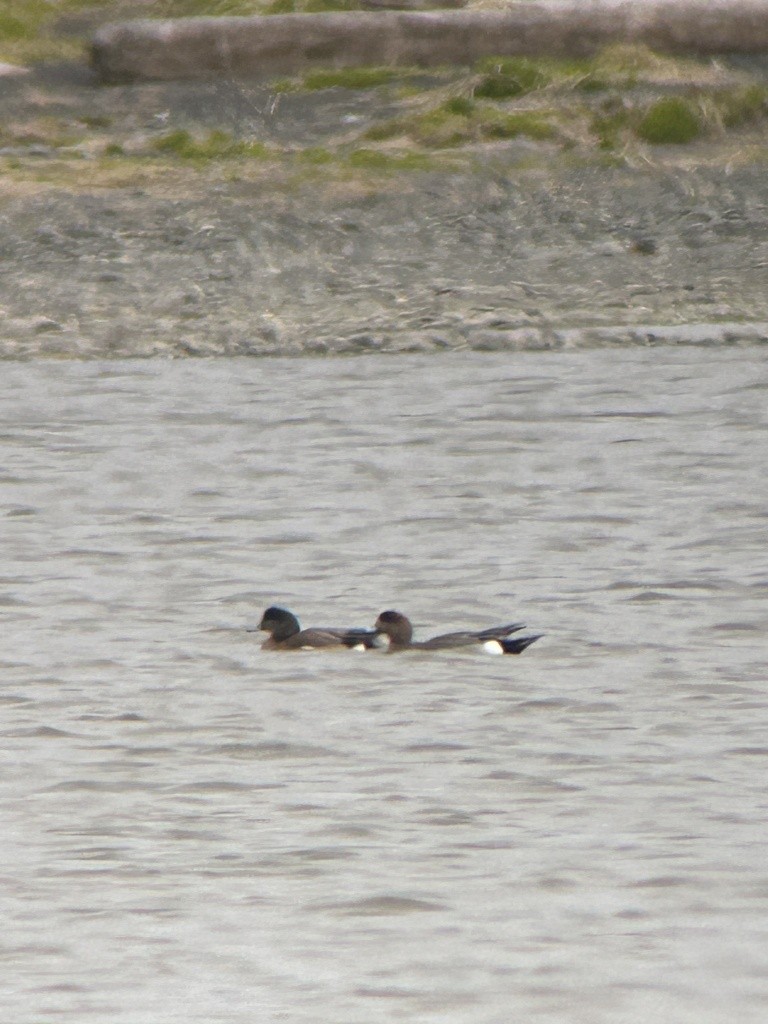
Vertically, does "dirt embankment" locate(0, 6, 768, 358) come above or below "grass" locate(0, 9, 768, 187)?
below

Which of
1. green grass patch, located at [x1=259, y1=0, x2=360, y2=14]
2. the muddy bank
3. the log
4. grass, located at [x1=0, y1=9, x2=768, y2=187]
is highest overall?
green grass patch, located at [x1=259, y1=0, x2=360, y2=14]

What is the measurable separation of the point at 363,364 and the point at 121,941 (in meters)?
12.0

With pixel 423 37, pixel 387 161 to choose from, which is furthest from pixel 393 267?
pixel 423 37

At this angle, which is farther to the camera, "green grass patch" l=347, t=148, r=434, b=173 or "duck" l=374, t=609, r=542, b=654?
"green grass patch" l=347, t=148, r=434, b=173

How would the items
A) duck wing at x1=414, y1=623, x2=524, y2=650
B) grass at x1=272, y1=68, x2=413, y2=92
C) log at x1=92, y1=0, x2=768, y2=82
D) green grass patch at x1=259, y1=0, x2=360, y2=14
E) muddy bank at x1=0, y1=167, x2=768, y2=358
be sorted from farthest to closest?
green grass patch at x1=259, y1=0, x2=360, y2=14, log at x1=92, y1=0, x2=768, y2=82, grass at x1=272, y1=68, x2=413, y2=92, muddy bank at x1=0, y1=167, x2=768, y2=358, duck wing at x1=414, y1=623, x2=524, y2=650

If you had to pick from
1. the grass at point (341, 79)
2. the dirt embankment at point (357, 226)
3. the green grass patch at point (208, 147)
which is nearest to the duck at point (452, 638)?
the dirt embankment at point (357, 226)

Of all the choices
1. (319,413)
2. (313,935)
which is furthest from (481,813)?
(319,413)

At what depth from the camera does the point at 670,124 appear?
2155cm

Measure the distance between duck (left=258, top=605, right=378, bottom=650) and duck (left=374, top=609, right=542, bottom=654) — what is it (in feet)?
0.22

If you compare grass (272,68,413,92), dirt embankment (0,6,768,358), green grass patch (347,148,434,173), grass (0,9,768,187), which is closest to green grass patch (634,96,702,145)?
grass (0,9,768,187)

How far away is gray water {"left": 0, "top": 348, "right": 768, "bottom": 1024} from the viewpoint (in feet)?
18.4

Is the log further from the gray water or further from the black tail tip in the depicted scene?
the black tail tip

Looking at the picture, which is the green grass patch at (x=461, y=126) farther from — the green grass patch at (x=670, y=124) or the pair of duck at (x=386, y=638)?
the pair of duck at (x=386, y=638)

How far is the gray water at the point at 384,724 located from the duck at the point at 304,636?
0.09 meters
